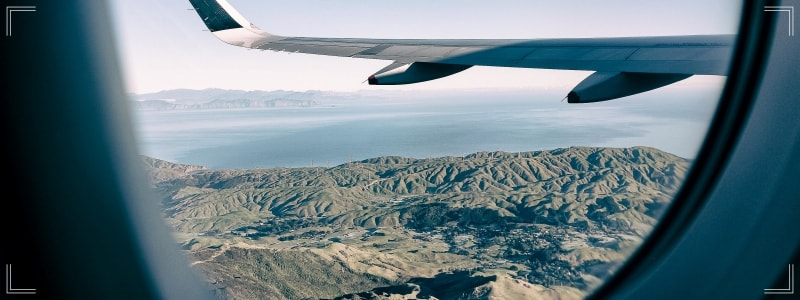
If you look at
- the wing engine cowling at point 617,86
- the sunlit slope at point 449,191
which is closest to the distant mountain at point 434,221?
the sunlit slope at point 449,191

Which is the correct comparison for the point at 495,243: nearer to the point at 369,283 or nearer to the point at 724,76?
the point at 369,283

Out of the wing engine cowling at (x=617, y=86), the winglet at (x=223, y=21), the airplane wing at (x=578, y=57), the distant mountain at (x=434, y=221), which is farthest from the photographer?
the winglet at (x=223, y=21)

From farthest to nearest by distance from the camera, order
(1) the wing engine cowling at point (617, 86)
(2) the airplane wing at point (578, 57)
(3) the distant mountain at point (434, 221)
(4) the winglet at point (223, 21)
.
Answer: (4) the winglet at point (223, 21) → (1) the wing engine cowling at point (617, 86) → (2) the airplane wing at point (578, 57) → (3) the distant mountain at point (434, 221)

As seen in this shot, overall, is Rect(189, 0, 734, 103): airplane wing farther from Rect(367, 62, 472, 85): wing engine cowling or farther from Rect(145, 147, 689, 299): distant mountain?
Rect(145, 147, 689, 299): distant mountain

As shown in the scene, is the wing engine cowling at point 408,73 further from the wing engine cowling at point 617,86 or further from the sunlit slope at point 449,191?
the wing engine cowling at point 617,86

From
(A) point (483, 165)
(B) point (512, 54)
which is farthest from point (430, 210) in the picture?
(B) point (512, 54)

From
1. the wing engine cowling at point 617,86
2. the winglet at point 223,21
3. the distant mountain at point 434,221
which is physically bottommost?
the distant mountain at point 434,221

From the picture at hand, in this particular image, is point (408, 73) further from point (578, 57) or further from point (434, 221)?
point (578, 57)
